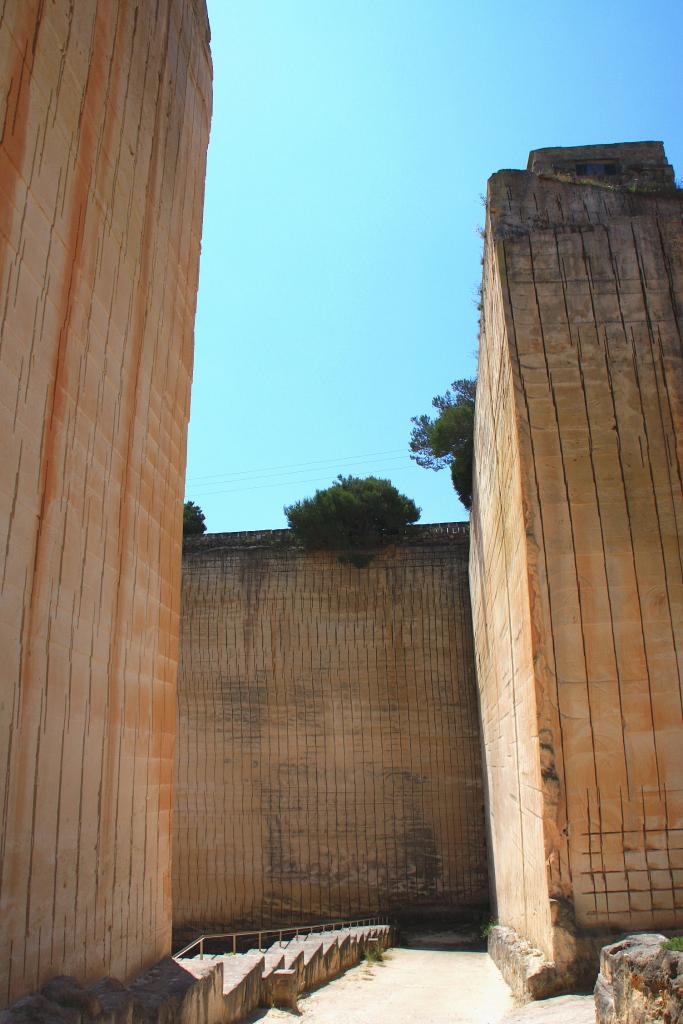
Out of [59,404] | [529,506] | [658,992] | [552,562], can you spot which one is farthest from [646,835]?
[59,404]

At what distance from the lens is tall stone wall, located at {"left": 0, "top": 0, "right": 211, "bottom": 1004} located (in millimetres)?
2477

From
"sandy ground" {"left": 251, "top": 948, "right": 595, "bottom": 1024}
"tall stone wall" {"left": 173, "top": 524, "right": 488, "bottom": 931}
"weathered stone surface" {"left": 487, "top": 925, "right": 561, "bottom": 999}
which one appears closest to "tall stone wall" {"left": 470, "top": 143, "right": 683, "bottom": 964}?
"weathered stone surface" {"left": 487, "top": 925, "right": 561, "bottom": 999}

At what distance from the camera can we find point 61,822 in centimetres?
269

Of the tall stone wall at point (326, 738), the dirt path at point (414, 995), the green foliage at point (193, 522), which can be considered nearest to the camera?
the dirt path at point (414, 995)

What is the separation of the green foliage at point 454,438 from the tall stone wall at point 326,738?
1.18 metres

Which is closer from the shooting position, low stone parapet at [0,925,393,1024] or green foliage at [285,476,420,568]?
low stone parapet at [0,925,393,1024]

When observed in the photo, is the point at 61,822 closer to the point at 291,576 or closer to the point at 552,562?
the point at 552,562

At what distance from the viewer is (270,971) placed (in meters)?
5.36

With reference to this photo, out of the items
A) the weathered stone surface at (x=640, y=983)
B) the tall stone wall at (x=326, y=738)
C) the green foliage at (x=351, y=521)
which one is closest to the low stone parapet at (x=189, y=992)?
the weathered stone surface at (x=640, y=983)

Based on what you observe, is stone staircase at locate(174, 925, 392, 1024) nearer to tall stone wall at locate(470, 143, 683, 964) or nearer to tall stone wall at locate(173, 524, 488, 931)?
tall stone wall at locate(470, 143, 683, 964)

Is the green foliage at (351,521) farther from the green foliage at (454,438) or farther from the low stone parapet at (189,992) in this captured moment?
the low stone parapet at (189,992)

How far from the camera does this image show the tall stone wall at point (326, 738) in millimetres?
10664

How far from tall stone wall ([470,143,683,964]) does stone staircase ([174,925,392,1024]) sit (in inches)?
68.2

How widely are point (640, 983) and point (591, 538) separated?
7.28 feet
